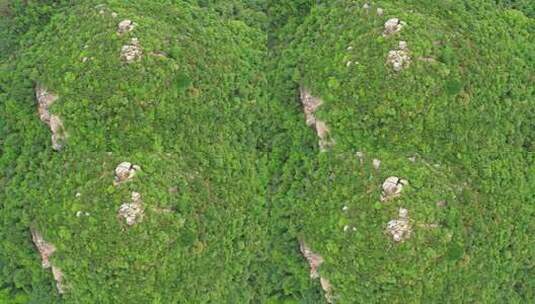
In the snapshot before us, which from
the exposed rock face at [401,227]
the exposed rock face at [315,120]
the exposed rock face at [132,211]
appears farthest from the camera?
the exposed rock face at [315,120]

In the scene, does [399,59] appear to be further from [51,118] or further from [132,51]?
[51,118]

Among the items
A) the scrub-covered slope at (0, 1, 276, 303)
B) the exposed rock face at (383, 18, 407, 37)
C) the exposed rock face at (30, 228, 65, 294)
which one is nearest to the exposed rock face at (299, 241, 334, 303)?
the scrub-covered slope at (0, 1, 276, 303)

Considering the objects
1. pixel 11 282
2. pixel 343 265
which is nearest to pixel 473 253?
pixel 343 265

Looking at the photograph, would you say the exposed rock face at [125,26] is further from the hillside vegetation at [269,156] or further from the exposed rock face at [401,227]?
the exposed rock face at [401,227]

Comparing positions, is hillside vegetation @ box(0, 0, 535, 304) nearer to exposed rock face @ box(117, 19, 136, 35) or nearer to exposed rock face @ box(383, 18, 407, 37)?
exposed rock face @ box(383, 18, 407, 37)

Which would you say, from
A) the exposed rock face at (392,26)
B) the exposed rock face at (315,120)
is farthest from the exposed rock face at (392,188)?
the exposed rock face at (392,26)

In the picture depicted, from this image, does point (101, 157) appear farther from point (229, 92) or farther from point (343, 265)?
point (343, 265)

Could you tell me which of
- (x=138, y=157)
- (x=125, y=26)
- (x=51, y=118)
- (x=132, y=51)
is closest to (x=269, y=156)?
(x=138, y=157)
